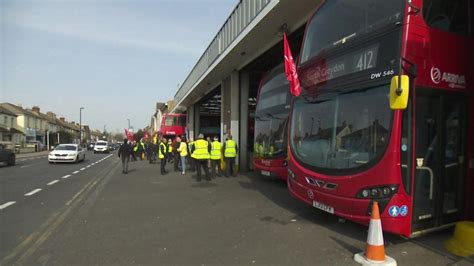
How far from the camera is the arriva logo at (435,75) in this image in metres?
5.42

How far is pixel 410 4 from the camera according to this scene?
517 cm

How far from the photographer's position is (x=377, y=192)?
519 cm

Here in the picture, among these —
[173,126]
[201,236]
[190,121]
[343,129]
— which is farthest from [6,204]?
[190,121]

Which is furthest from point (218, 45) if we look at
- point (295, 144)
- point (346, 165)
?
point (346, 165)

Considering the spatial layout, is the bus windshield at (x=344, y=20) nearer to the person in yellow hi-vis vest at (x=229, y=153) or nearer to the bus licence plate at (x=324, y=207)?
the bus licence plate at (x=324, y=207)

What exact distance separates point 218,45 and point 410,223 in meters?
13.5

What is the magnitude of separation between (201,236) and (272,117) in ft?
22.0

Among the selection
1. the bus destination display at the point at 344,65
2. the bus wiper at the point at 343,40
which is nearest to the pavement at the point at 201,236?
the bus destination display at the point at 344,65

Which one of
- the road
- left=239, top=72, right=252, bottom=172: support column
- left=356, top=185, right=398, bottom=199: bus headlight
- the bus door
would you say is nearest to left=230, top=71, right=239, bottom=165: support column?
left=239, top=72, right=252, bottom=172: support column

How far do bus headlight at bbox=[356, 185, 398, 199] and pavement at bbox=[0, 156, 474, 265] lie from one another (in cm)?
78

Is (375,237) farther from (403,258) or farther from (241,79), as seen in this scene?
(241,79)

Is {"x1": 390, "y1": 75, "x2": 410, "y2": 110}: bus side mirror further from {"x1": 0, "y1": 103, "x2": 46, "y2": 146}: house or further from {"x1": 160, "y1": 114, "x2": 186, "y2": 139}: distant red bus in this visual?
{"x1": 0, "y1": 103, "x2": 46, "y2": 146}: house

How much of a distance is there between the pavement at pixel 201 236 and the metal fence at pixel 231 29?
5.83m

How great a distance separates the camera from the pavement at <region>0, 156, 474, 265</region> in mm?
5070
